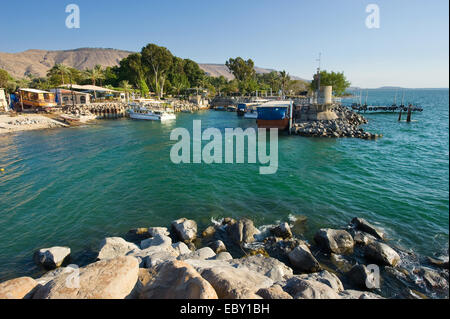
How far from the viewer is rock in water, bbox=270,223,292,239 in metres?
11.6

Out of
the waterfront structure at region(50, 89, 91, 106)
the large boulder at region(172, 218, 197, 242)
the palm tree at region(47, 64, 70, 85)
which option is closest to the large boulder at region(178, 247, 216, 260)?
the large boulder at region(172, 218, 197, 242)

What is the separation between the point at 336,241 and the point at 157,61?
84.5 meters

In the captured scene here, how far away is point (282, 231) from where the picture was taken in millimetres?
11688

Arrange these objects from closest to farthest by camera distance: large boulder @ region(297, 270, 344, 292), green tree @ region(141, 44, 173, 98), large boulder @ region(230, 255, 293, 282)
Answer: large boulder @ region(297, 270, 344, 292), large boulder @ region(230, 255, 293, 282), green tree @ region(141, 44, 173, 98)

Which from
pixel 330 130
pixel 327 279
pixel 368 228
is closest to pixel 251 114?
pixel 330 130

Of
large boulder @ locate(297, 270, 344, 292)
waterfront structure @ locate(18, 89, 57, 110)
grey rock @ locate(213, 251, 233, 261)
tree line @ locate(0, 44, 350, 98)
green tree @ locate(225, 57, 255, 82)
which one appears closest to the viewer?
large boulder @ locate(297, 270, 344, 292)

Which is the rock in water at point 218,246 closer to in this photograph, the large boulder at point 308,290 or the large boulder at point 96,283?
the large boulder at point 308,290

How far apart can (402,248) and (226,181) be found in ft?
37.4

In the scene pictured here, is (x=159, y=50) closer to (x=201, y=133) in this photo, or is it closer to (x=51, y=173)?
(x=201, y=133)

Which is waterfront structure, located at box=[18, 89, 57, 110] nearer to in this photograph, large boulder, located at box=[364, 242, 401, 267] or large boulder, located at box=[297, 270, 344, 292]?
large boulder, located at box=[297, 270, 344, 292]

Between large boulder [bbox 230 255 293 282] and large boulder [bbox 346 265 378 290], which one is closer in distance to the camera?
large boulder [bbox 230 255 293 282]

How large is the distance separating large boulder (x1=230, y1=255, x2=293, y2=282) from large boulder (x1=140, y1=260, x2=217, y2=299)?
3632 mm

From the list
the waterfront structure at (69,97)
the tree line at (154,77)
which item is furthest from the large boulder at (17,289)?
the tree line at (154,77)
